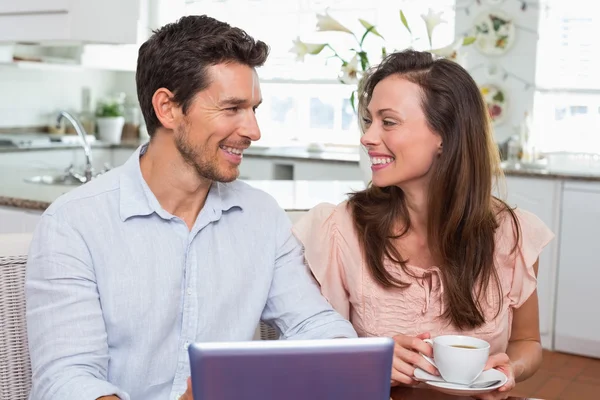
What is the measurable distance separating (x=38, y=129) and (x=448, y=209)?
4.96 meters

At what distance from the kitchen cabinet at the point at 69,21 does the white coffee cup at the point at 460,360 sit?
6.98ft

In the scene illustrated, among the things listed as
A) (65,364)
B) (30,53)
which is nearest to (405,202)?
(65,364)

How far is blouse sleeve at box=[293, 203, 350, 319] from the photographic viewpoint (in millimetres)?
1864

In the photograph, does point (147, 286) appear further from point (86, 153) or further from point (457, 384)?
point (86, 153)

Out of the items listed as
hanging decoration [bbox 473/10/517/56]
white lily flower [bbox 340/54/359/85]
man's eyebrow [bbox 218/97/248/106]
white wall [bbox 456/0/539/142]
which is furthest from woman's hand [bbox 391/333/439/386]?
hanging decoration [bbox 473/10/517/56]

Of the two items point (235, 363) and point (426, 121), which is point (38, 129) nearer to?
point (426, 121)

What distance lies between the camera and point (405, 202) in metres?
2.00

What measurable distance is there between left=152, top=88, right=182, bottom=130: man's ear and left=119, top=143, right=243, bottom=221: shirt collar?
102mm

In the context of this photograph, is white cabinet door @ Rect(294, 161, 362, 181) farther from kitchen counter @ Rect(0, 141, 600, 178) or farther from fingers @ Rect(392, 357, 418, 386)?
fingers @ Rect(392, 357, 418, 386)

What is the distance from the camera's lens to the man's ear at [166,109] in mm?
1658

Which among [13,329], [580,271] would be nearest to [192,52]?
[13,329]

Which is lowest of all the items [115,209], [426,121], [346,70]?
[115,209]

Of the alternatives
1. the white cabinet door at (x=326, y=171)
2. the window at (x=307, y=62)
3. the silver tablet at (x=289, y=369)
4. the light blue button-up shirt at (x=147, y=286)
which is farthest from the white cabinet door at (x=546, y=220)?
the silver tablet at (x=289, y=369)

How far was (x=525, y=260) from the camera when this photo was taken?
1.92 meters
